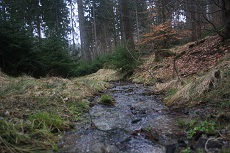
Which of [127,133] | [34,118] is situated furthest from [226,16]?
[34,118]

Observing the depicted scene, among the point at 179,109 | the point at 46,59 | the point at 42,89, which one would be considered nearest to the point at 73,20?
the point at 46,59

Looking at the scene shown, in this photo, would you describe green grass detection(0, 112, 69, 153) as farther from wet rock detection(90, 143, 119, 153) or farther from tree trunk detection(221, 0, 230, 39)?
tree trunk detection(221, 0, 230, 39)

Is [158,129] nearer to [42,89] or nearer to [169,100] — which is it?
[169,100]

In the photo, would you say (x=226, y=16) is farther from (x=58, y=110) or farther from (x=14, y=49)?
(x=14, y=49)

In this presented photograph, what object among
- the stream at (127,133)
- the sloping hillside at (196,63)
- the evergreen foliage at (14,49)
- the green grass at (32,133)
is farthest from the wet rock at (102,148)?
the evergreen foliage at (14,49)

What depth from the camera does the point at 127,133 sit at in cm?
235

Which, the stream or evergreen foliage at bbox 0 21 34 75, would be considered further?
evergreen foliage at bbox 0 21 34 75

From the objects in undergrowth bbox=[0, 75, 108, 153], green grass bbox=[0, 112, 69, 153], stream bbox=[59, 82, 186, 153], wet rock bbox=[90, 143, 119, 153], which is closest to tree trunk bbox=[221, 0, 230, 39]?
stream bbox=[59, 82, 186, 153]

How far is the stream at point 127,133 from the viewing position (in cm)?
196

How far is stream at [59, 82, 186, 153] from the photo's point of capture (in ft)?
6.43

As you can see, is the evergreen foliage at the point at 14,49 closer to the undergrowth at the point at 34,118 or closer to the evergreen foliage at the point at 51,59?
the evergreen foliage at the point at 51,59

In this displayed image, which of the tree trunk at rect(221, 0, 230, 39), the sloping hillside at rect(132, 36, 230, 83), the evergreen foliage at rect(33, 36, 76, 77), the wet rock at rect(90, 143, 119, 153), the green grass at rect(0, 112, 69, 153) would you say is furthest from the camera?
the evergreen foliage at rect(33, 36, 76, 77)

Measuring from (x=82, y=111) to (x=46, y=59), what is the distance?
7.00 m

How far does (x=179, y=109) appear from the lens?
10.6 ft
